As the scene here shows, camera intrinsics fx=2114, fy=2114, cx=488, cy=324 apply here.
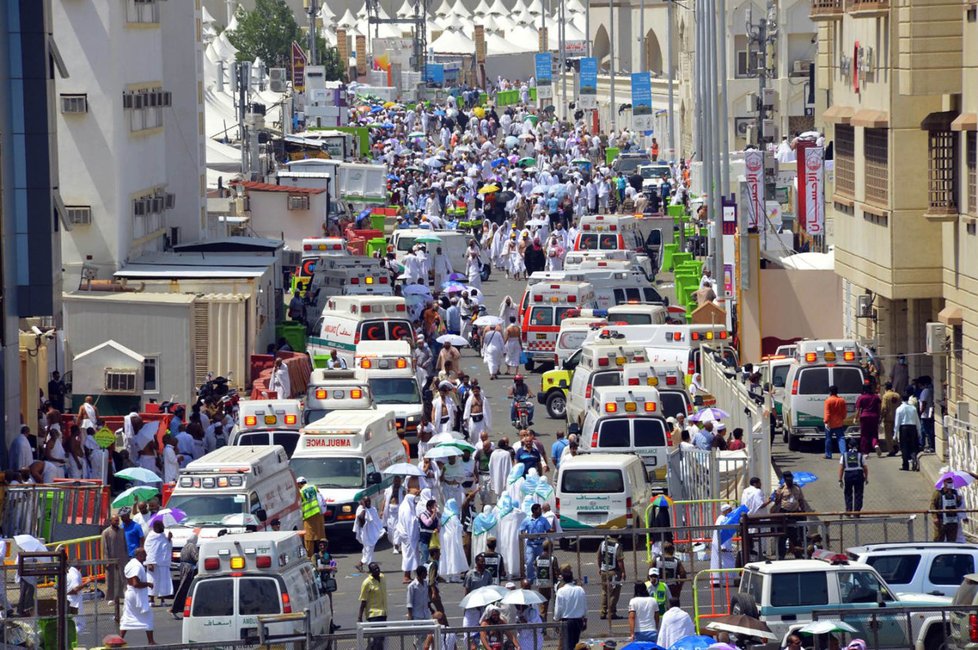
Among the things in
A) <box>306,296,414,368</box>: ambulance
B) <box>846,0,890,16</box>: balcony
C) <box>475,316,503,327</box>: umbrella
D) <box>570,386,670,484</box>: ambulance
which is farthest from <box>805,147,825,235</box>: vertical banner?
<box>570,386,670,484</box>: ambulance

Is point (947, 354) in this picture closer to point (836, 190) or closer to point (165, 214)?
point (836, 190)

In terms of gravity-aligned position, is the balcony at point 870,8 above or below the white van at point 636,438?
above

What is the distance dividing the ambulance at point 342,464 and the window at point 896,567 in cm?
794

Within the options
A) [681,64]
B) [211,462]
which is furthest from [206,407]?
[681,64]

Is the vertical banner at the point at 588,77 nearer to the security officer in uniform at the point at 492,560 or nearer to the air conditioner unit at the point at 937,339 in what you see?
the air conditioner unit at the point at 937,339

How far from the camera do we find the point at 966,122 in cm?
2905

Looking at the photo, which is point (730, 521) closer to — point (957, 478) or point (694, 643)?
point (957, 478)

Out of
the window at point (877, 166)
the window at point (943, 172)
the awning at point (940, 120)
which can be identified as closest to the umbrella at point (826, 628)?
the window at point (943, 172)

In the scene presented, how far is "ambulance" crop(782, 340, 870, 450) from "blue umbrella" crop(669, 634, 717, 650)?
14840 mm

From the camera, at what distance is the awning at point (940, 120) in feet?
102

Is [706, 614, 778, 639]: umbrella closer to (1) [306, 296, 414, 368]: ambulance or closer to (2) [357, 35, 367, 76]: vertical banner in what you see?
(1) [306, 296, 414, 368]: ambulance

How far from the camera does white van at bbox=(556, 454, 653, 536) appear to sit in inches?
976

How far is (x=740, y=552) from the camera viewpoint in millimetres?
21312

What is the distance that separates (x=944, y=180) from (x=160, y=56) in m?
19.3
